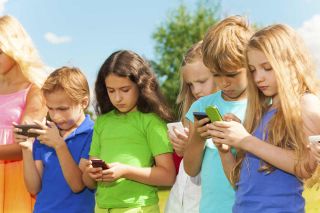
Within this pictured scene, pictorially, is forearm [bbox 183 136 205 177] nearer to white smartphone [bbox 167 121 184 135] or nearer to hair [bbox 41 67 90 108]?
white smartphone [bbox 167 121 184 135]

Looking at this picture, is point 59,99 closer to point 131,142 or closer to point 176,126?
point 131,142

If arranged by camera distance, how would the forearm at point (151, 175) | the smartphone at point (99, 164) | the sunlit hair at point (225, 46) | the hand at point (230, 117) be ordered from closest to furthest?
the hand at point (230, 117) → the sunlit hair at point (225, 46) → the smartphone at point (99, 164) → the forearm at point (151, 175)

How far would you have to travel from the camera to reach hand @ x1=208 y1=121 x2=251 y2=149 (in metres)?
3.90

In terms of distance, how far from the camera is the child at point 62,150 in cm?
531

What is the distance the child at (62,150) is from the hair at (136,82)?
0.78ft

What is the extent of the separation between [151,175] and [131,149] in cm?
28

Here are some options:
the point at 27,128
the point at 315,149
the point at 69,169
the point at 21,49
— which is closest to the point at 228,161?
the point at 315,149

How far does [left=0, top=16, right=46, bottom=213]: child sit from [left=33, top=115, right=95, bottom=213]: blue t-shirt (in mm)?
452

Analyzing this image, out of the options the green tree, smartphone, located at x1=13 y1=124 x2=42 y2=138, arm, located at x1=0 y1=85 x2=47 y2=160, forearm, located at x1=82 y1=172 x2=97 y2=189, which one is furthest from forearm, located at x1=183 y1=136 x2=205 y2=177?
the green tree

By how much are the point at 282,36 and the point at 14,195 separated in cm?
319

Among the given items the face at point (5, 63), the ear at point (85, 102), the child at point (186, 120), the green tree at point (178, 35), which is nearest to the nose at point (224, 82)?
the child at point (186, 120)

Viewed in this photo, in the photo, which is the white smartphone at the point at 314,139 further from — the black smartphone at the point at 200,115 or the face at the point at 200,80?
the face at the point at 200,80

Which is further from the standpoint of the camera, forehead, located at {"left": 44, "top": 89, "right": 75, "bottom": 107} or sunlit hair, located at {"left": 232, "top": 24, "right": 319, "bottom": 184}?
forehead, located at {"left": 44, "top": 89, "right": 75, "bottom": 107}

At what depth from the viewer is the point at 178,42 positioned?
42.8 meters
